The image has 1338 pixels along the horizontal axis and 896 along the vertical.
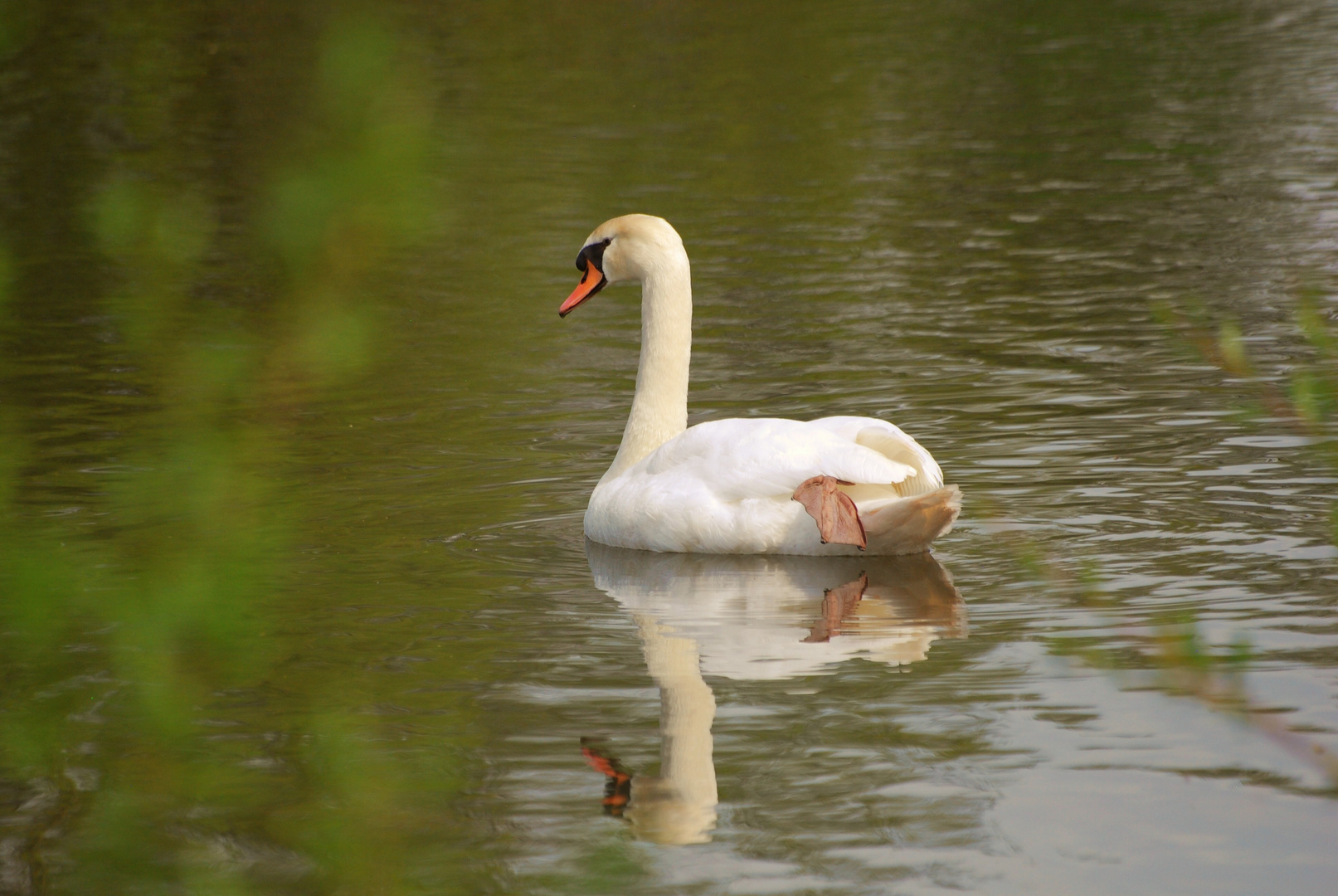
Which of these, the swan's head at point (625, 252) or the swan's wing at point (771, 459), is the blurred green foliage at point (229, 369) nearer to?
the swan's wing at point (771, 459)

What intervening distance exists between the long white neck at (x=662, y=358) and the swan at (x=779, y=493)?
0.53 feet

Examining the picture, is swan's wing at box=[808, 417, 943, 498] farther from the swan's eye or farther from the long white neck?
the swan's eye

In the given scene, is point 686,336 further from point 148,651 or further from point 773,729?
point 148,651

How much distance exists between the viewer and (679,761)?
5.04 m

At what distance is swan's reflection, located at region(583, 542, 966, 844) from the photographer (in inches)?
192

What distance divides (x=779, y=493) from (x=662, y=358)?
1.21m

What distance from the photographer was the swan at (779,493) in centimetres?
684

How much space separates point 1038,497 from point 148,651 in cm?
596

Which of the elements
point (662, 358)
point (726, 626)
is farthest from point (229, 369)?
point (662, 358)

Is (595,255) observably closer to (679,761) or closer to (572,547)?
(572,547)

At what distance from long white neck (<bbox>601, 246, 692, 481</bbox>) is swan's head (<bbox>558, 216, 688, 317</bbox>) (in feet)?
0.09

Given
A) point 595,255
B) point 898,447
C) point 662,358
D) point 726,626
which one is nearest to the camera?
point 726,626

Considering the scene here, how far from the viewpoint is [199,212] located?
2344 millimetres

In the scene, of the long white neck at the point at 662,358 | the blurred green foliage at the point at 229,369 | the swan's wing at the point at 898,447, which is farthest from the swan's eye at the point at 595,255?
the blurred green foliage at the point at 229,369
